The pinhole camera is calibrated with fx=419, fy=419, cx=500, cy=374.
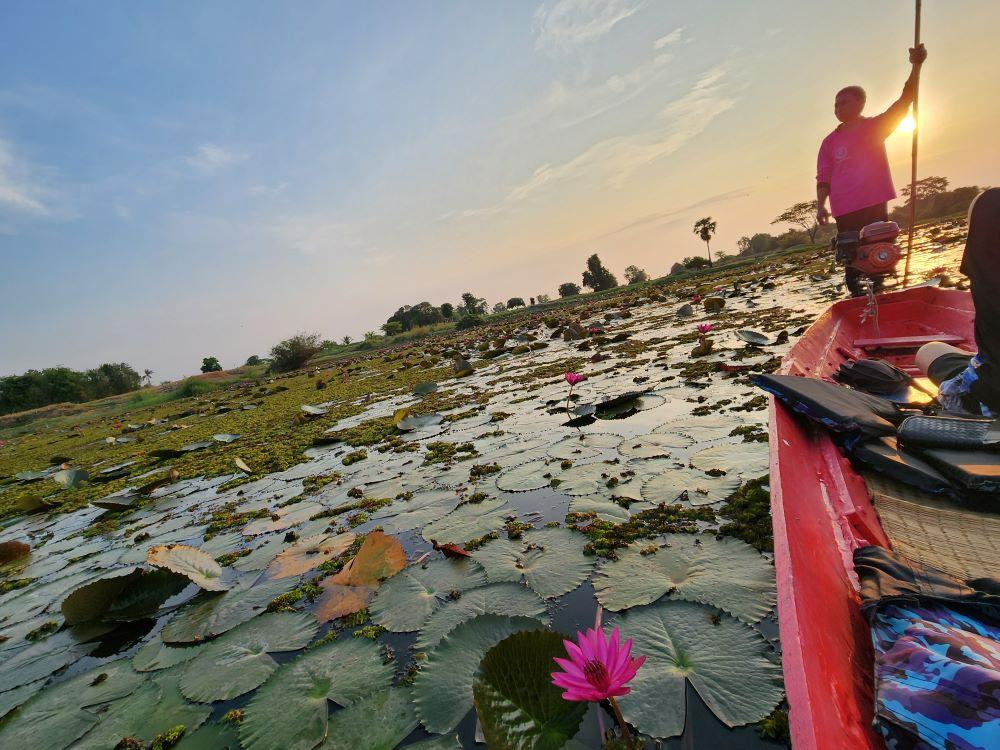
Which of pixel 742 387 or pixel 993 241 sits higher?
pixel 993 241

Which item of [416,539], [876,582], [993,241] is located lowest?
[416,539]

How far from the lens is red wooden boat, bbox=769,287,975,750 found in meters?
0.72

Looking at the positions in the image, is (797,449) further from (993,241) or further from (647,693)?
(647,693)

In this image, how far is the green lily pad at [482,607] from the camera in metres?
1.48

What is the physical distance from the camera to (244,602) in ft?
6.33

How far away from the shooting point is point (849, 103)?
13.7 feet

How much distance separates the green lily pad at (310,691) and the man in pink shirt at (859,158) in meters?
5.78

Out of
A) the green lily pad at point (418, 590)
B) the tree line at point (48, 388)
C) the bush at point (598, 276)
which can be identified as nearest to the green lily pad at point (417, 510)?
the green lily pad at point (418, 590)

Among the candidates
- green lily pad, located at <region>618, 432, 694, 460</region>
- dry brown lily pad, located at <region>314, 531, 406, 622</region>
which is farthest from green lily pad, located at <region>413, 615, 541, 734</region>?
green lily pad, located at <region>618, 432, 694, 460</region>

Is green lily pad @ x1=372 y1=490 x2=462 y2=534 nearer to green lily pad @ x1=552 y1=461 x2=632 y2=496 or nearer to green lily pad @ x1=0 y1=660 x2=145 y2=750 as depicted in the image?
green lily pad @ x1=552 y1=461 x2=632 y2=496

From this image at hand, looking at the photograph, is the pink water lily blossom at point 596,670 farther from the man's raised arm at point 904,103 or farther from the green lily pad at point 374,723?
the man's raised arm at point 904,103

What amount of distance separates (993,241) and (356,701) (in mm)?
2630

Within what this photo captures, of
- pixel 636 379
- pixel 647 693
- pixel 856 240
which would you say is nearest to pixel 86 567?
pixel 647 693

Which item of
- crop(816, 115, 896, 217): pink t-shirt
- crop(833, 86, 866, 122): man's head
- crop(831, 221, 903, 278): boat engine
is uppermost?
crop(833, 86, 866, 122): man's head
